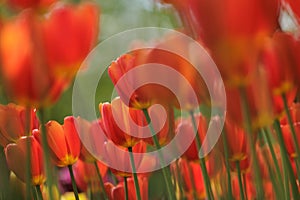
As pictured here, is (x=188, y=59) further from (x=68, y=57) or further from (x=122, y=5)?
(x=122, y=5)

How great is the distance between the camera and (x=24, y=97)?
27cm

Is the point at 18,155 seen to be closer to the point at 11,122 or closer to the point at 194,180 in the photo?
the point at 11,122

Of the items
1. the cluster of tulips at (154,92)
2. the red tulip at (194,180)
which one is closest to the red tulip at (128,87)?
the cluster of tulips at (154,92)

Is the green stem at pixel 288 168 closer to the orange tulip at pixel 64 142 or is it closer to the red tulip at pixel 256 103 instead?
the red tulip at pixel 256 103

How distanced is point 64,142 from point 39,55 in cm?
16

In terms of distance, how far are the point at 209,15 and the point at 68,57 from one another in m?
0.06

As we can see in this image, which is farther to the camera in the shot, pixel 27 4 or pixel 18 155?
pixel 18 155

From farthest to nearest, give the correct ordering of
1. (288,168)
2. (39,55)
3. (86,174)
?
(86,174) < (288,168) < (39,55)

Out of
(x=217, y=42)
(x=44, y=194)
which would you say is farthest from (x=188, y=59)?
(x=44, y=194)

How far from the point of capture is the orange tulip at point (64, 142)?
0.41 metres

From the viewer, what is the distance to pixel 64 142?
1.36ft

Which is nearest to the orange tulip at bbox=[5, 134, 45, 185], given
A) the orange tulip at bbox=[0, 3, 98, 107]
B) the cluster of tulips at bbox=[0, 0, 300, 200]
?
the cluster of tulips at bbox=[0, 0, 300, 200]

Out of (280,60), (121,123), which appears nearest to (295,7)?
(280,60)

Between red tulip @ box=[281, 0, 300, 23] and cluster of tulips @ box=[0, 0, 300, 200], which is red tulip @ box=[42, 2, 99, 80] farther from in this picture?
red tulip @ box=[281, 0, 300, 23]
